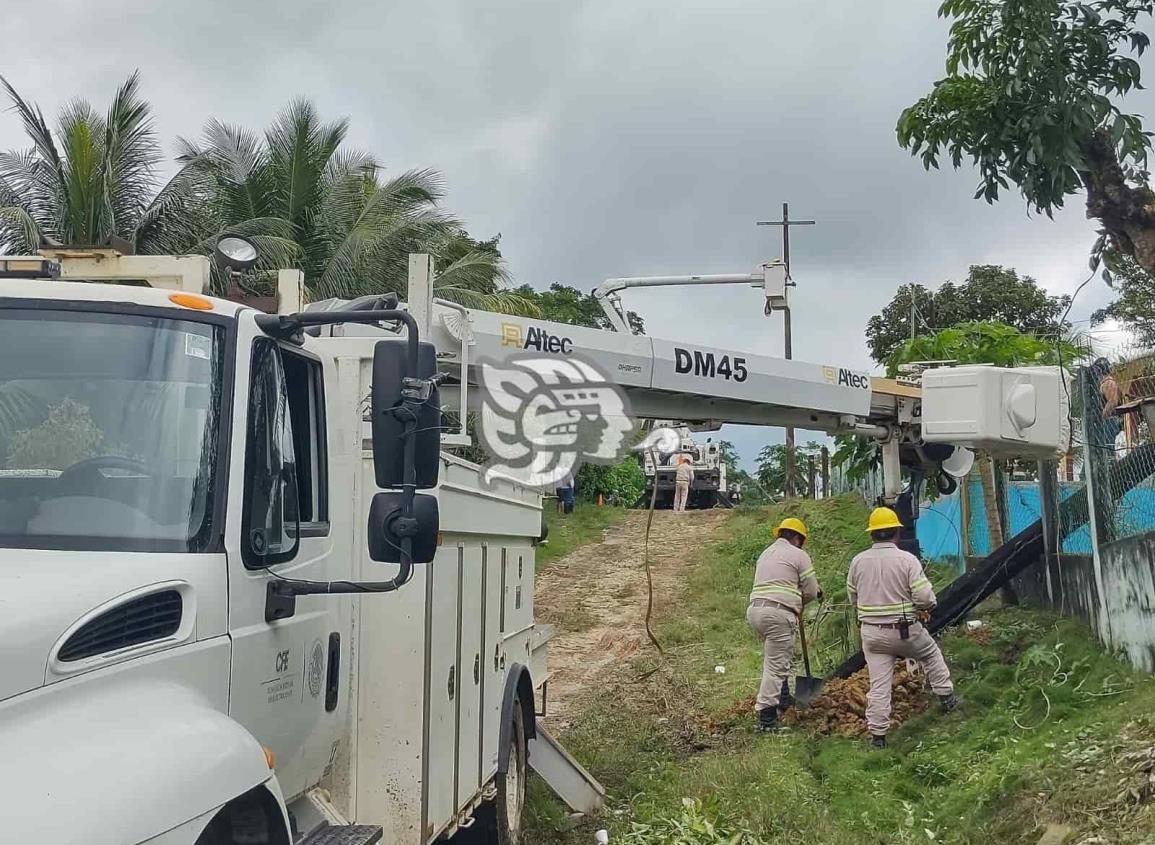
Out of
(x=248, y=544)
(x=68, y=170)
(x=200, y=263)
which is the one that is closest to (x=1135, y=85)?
(x=200, y=263)

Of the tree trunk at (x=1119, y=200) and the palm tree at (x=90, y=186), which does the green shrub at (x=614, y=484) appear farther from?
the tree trunk at (x=1119, y=200)

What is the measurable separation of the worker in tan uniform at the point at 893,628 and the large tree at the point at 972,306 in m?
21.9

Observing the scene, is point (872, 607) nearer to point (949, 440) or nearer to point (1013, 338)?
point (949, 440)

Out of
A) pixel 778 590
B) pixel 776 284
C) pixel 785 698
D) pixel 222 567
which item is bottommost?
pixel 785 698

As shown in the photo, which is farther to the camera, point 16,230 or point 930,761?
point 16,230

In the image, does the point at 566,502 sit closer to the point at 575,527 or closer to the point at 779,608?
the point at 575,527

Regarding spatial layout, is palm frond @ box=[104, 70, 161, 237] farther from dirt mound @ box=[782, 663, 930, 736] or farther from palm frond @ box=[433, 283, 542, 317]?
dirt mound @ box=[782, 663, 930, 736]

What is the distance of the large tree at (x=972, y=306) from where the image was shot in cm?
3016

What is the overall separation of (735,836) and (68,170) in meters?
12.0

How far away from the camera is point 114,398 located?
10.2 ft

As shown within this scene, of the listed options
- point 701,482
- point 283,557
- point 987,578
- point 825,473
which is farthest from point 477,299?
point 701,482

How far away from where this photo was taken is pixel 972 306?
31.1m

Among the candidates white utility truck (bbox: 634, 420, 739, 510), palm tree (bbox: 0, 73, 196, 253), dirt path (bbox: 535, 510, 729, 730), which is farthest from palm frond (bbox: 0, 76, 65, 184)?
white utility truck (bbox: 634, 420, 739, 510)

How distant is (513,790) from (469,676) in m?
1.51
